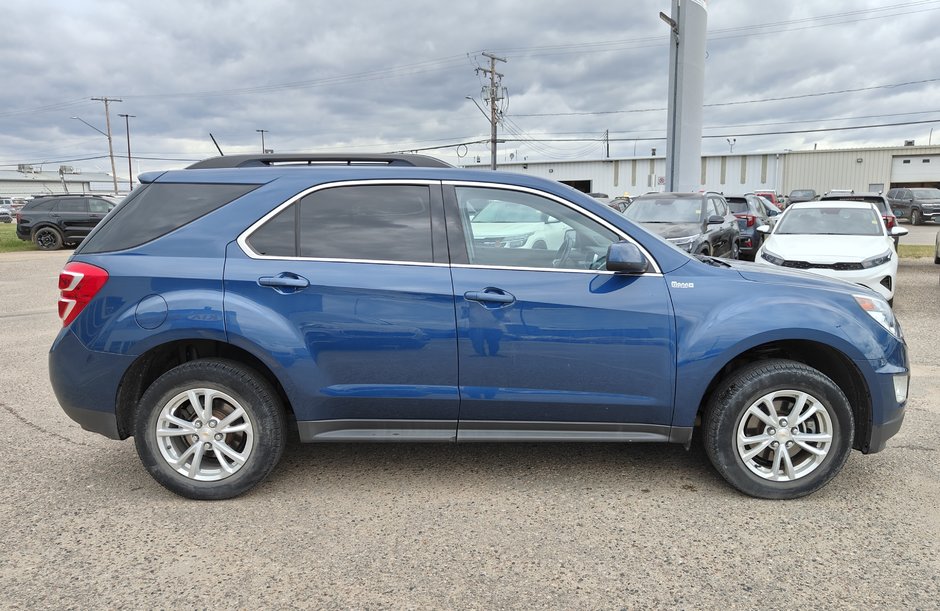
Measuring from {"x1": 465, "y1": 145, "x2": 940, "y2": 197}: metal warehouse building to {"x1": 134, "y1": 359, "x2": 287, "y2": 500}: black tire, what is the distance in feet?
160

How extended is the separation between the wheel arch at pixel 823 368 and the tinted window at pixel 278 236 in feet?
7.68

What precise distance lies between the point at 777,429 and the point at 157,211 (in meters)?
3.54

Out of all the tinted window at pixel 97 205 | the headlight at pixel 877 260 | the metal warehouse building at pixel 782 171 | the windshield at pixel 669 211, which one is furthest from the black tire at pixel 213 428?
the metal warehouse building at pixel 782 171

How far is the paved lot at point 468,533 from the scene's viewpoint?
8.79 feet

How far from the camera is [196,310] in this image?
10.9 feet

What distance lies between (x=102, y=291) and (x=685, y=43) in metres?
21.2

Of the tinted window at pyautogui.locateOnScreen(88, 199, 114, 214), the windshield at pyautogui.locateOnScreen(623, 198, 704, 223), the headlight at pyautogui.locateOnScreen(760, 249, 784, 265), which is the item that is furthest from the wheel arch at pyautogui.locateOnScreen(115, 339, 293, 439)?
the tinted window at pyautogui.locateOnScreen(88, 199, 114, 214)

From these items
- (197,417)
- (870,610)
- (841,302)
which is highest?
(841,302)

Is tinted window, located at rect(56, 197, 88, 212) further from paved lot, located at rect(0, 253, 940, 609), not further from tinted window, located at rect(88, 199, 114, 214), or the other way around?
paved lot, located at rect(0, 253, 940, 609)

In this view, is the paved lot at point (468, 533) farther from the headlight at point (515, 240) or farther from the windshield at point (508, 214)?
the windshield at point (508, 214)

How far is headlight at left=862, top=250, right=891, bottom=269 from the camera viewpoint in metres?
8.38

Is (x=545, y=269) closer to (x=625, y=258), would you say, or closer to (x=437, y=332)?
(x=625, y=258)

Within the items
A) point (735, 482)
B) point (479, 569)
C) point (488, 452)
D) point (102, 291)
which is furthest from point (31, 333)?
point (735, 482)

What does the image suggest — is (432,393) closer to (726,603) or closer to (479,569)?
(479,569)
